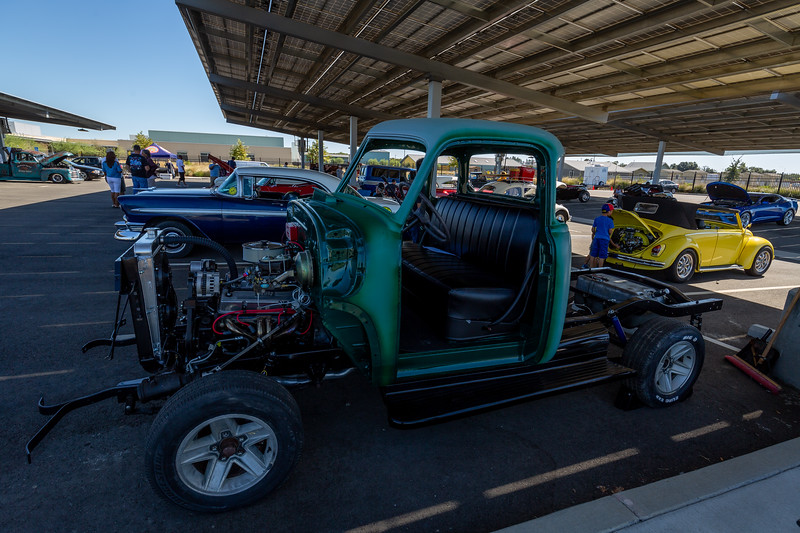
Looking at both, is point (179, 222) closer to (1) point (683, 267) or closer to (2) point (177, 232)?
(2) point (177, 232)

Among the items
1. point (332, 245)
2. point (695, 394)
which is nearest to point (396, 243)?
point (332, 245)

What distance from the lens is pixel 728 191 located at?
33.2 ft

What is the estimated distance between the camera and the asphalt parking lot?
2191 millimetres

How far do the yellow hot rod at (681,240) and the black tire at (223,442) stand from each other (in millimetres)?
7219

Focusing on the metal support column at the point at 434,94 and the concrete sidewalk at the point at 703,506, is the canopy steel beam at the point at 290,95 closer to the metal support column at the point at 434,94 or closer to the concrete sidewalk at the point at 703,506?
the metal support column at the point at 434,94

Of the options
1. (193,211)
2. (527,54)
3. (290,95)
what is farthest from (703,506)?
(290,95)

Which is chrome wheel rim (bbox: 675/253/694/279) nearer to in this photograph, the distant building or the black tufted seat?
the black tufted seat

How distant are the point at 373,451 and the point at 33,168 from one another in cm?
2868

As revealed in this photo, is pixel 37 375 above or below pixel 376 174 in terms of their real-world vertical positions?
below

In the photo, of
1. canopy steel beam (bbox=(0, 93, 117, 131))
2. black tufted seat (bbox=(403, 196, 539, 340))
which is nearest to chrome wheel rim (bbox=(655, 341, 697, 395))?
black tufted seat (bbox=(403, 196, 539, 340))

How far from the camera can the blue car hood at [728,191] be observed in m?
9.92

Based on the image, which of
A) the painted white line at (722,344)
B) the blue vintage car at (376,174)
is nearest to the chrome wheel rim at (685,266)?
the painted white line at (722,344)

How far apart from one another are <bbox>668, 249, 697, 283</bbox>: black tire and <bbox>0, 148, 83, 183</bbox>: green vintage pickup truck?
29481mm

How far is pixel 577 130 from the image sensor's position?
25609 millimetres
